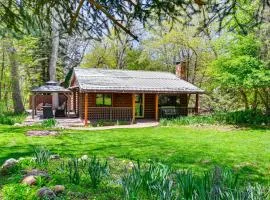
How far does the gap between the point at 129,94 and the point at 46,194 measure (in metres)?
20.8

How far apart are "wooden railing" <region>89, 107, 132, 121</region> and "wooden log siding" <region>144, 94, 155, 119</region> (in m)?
3.09

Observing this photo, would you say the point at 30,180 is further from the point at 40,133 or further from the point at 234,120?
the point at 234,120

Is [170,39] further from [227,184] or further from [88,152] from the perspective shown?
[227,184]

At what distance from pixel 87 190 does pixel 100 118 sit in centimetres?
1801

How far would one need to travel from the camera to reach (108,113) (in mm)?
23234

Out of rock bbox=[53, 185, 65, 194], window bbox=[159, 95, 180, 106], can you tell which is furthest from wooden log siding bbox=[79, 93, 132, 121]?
rock bbox=[53, 185, 65, 194]

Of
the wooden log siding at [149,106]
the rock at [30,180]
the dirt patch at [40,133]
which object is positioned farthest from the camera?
the wooden log siding at [149,106]

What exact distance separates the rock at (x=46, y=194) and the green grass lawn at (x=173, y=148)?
172 inches

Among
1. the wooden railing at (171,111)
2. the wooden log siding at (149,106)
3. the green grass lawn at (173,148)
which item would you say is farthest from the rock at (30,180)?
the wooden log siding at (149,106)

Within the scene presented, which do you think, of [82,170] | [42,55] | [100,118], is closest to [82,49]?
[42,55]

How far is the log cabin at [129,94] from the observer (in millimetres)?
22453

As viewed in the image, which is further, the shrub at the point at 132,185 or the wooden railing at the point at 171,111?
the wooden railing at the point at 171,111

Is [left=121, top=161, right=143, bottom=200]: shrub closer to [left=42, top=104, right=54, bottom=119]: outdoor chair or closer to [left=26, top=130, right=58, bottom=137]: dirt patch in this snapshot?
[left=26, top=130, right=58, bottom=137]: dirt patch

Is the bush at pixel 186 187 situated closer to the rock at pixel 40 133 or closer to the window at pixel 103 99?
the rock at pixel 40 133
